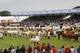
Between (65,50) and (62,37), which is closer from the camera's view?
(65,50)

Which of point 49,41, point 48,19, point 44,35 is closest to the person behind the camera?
point 49,41

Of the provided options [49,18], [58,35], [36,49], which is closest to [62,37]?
[58,35]

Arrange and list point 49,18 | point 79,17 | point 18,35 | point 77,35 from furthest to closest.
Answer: point 49,18 → point 79,17 → point 18,35 → point 77,35

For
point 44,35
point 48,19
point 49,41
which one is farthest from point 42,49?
point 48,19

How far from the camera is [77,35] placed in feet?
124

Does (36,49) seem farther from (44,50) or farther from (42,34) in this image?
(42,34)

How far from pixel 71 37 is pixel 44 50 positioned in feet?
40.8

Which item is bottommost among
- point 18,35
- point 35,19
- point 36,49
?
point 35,19

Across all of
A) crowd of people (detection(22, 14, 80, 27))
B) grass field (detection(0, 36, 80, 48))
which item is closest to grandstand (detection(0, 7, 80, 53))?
grass field (detection(0, 36, 80, 48))

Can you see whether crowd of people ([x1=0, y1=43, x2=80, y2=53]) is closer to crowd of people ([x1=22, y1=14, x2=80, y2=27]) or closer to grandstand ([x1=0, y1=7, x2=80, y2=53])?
grandstand ([x1=0, y1=7, x2=80, y2=53])

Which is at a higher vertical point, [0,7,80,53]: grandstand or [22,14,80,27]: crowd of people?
[0,7,80,53]: grandstand

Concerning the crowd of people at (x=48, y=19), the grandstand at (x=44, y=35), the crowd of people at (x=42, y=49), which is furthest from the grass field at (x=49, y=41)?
the crowd of people at (x=48, y=19)

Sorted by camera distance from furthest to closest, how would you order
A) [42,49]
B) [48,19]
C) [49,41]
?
[48,19]
[49,41]
[42,49]

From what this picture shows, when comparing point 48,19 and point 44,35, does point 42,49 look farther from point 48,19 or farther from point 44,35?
point 48,19
